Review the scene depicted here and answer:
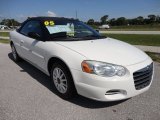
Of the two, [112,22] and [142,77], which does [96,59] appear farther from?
[112,22]

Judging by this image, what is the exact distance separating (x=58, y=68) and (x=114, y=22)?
3108 inches

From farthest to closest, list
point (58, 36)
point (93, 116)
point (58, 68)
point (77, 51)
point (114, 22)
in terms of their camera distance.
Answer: point (114, 22) → point (58, 36) → point (58, 68) → point (77, 51) → point (93, 116)

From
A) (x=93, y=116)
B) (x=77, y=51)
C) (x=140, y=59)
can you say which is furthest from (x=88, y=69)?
(x=140, y=59)

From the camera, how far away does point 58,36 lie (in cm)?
441

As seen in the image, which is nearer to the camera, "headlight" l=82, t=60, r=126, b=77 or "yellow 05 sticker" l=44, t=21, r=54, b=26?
"headlight" l=82, t=60, r=126, b=77

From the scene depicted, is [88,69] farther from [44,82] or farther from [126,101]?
[44,82]

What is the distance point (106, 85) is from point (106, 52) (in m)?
0.69

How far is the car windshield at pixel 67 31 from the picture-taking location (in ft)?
14.5

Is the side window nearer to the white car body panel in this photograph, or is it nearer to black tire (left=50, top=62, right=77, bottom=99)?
the white car body panel

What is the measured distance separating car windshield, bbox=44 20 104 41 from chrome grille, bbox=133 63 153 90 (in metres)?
1.46

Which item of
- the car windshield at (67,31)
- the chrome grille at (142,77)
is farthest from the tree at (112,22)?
the chrome grille at (142,77)

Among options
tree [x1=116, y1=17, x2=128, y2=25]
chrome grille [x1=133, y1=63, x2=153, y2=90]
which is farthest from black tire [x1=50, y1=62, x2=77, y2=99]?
tree [x1=116, y1=17, x2=128, y2=25]

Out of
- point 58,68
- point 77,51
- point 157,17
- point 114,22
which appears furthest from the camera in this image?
point 114,22

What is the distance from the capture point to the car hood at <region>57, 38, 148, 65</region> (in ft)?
11.2
